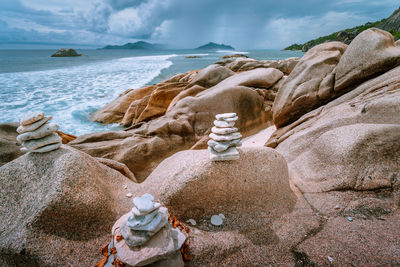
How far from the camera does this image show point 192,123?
706 cm

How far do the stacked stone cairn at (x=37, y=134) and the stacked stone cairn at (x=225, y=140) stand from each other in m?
2.43

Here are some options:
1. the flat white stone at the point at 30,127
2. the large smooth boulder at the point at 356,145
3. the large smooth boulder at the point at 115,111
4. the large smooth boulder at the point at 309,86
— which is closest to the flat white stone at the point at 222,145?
the large smooth boulder at the point at 356,145

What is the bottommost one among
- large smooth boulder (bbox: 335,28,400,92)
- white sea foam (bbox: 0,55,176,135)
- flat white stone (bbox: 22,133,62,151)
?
white sea foam (bbox: 0,55,176,135)

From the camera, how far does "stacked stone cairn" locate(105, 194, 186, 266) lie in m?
2.07

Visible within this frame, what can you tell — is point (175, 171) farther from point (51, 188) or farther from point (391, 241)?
point (391, 241)

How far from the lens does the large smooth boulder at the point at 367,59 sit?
15.5 ft

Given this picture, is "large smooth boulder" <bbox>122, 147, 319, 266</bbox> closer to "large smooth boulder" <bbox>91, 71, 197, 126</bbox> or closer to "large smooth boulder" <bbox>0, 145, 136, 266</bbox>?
"large smooth boulder" <bbox>0, 145, 136, 266</bbox>

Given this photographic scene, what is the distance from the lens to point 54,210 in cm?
266

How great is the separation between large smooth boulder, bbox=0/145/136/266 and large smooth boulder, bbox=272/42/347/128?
5127 millimetres

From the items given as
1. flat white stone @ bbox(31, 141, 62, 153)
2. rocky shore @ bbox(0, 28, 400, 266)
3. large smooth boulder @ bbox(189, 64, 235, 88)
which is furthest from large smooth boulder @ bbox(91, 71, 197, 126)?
flat white stone @ bbox(31, 141, 62, 153)

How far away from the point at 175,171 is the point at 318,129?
128 inches

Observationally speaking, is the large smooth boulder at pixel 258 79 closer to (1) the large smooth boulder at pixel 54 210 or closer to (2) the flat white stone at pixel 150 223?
(1) the large smooth boulder at pixel 54 210

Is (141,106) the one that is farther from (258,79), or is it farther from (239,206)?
(239,206)

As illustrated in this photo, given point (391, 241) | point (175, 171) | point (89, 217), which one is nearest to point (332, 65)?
point (391, 241)
